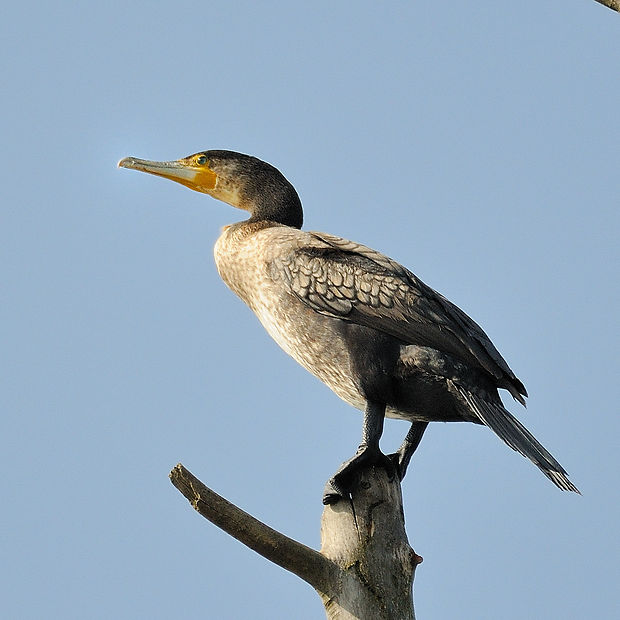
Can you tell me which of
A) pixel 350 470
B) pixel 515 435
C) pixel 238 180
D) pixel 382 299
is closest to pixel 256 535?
pixel 350 470

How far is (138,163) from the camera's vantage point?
6.23 metres

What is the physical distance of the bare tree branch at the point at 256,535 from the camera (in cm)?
402

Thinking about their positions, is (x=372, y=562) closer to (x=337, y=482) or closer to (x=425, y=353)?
(x=337, y=482)

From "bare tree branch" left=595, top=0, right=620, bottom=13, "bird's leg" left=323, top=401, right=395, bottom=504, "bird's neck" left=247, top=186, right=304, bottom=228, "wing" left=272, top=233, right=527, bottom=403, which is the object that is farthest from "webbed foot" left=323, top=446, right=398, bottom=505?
"bare tree branch" left=595, top=0, right=620, bottom=13

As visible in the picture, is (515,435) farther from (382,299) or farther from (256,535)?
(256,535)

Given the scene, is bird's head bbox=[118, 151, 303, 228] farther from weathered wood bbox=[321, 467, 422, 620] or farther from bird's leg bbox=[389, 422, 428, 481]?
weathered wood bbox=[321, 467, 422, 620]

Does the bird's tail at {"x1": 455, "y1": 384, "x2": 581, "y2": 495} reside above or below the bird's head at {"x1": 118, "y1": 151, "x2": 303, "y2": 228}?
below

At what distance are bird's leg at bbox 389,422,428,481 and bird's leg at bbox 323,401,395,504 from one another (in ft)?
0.58

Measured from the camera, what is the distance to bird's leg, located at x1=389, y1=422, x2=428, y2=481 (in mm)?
5121

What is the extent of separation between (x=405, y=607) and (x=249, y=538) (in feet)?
2.43

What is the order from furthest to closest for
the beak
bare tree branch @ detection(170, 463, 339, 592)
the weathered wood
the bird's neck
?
the beak
the bird's neck
the weathered wood
bare tree branch @ detection(170, 463, 339, 592)

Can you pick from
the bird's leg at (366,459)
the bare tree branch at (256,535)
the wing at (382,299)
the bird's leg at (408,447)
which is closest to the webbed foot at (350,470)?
the bird's leg at (366,459)

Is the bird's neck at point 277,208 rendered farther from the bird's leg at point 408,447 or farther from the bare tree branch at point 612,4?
the bare tree branch at point 612,4

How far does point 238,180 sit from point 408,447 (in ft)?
6.52
